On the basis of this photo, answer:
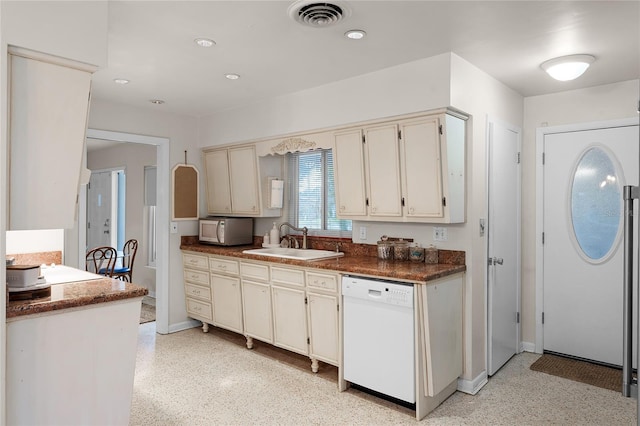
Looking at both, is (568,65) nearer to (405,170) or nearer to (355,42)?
(405,170)

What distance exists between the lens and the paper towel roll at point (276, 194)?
4.49 meters

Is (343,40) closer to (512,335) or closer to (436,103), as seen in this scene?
(436,103)

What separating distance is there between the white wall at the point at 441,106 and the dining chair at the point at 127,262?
3454mm

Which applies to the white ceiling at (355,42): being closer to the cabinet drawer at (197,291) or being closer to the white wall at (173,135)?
the white wall at (173,135)

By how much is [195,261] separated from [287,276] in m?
1.51

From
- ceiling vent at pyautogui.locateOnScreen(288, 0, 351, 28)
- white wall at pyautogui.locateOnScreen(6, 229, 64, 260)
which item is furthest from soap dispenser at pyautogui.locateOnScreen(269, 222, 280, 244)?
ceiling vent at pyautogui.locateOnScreen(288, 0, 351, 28)

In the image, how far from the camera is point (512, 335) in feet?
12.8

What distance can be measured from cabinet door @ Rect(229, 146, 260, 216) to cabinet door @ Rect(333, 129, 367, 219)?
3.74 ft

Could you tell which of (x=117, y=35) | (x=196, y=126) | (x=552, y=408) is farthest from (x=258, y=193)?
(x=552, y=408)

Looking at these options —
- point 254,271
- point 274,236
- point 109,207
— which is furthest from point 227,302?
point 109,207

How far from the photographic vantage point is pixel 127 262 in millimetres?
6504

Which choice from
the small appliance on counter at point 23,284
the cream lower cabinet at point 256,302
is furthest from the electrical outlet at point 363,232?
the small appliance on counter at point 23,284

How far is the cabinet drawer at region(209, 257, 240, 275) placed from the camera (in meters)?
4.18

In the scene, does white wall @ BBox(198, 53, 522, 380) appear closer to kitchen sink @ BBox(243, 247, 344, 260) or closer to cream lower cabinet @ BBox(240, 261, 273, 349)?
kitchen sink @ BBox(243, 247, 344, 260)
